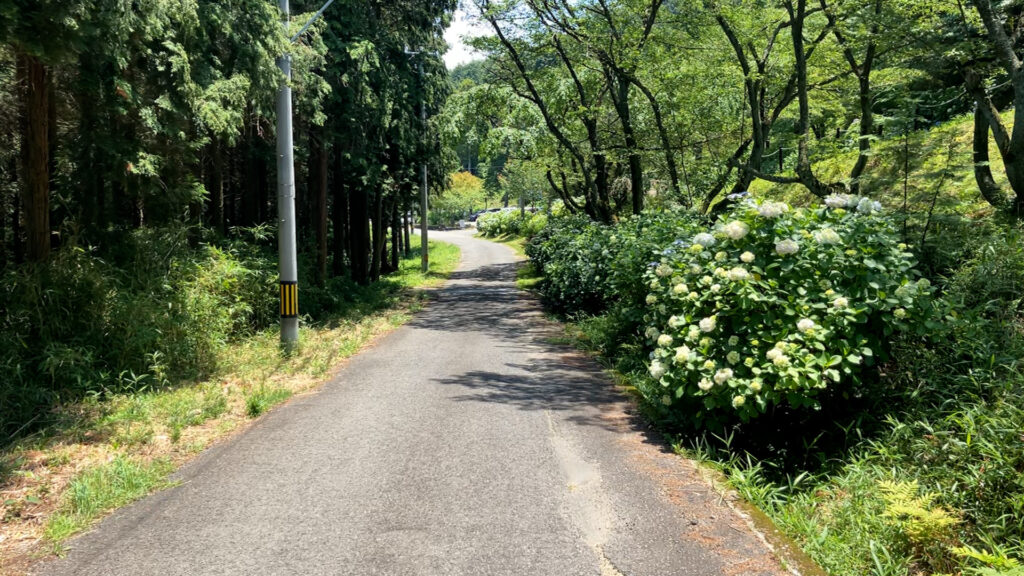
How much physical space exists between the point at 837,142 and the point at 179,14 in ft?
34.9

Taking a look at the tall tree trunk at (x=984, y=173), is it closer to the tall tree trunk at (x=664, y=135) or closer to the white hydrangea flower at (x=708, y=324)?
the white hydrangea flower at (x=708, y=324)

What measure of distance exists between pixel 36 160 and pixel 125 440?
3831mm

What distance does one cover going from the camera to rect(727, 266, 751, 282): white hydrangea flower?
549 centimetres

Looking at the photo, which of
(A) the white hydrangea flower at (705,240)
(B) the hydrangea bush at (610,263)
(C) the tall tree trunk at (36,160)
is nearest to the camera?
(A) the white hydrangea flower at (705,240)

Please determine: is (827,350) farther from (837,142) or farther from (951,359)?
(837,142)

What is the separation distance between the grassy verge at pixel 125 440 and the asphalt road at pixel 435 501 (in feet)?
0.79

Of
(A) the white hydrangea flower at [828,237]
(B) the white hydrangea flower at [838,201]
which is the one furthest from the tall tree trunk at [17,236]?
(B) the white hydrangea flower at [838,201]

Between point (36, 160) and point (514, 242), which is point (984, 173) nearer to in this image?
point (36, 160)

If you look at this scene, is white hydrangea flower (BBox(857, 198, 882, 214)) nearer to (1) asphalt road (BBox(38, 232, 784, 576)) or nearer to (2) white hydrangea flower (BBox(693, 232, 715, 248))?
(2) white hydrangea flower (BBox(693, 232, 715, 248))

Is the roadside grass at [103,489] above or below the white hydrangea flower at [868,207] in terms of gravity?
below

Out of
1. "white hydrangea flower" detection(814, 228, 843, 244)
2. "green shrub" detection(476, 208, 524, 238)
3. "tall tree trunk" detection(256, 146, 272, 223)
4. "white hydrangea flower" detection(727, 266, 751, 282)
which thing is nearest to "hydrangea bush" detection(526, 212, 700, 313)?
"white hydrangea flower" detection(727, 266, 751, 282)

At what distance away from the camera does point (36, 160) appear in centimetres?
777

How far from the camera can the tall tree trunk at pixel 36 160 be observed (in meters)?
7.71

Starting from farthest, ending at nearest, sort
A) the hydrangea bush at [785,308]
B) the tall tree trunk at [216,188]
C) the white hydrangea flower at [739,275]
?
the tall tree trunk at [216,188] < the white hydrangea flower at [739,275] < the hydrangea bush at [785,308]
